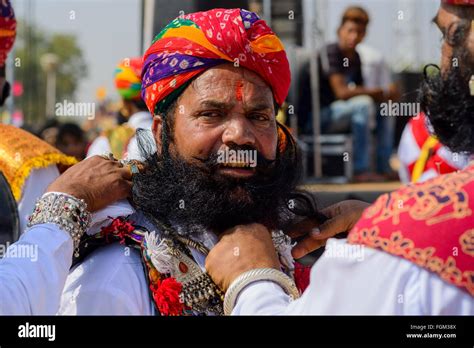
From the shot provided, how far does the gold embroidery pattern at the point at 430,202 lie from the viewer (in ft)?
5.50

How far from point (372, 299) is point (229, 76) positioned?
1.10 m

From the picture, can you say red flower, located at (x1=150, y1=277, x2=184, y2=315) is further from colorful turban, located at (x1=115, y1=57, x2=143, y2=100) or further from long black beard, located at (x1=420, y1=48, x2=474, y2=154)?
colorful turban, located at (x1=115, y1=57, x2=143, y2=100)

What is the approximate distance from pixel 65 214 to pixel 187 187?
378mm

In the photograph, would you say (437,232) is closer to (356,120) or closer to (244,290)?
(244,290)

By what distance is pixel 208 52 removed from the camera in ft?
8.55

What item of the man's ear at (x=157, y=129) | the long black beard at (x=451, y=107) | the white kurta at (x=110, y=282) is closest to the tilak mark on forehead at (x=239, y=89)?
the man's ear at (x=157, y=129)

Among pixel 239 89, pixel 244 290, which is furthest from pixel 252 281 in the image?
pixel 239 89

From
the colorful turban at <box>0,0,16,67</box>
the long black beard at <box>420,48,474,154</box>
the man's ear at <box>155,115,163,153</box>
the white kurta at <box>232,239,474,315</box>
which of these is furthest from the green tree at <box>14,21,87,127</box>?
the white kurta at <box>232,239,474,315</box>

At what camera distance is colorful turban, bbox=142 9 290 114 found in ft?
8.55

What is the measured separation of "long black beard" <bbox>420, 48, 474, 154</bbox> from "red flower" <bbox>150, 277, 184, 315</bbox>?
841 millimetres

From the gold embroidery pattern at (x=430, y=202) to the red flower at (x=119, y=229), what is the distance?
98 cm

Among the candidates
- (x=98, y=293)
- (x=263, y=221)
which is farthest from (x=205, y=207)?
(x=98, y=293)

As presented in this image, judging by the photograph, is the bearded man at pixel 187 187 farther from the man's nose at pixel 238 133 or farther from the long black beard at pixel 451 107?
the long black beard at pixel 451 107
